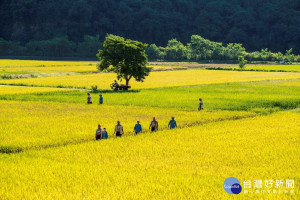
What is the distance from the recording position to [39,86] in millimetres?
60812

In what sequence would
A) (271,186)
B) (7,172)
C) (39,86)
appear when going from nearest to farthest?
1. (271,186)
2. (7,172)
3. (39,86)

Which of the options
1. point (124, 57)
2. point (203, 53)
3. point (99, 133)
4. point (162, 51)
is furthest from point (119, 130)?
point (162, 51)

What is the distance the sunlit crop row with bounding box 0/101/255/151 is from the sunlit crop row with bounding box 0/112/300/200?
2.25m

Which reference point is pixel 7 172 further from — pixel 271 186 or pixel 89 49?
pixel 89 49

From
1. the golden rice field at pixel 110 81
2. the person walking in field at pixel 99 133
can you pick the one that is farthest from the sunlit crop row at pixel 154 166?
the golden rice field at pixel 110 81

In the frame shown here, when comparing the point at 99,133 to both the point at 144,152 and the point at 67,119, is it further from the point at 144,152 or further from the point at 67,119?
the point at 67,119

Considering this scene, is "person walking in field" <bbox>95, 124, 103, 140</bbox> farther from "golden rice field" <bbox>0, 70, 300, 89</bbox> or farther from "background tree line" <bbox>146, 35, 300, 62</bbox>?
"background tree line" <bbox>146, 35, 300, 62</bbox>

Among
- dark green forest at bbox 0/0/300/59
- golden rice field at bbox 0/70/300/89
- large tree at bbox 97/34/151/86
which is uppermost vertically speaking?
dark green forest at bbox 0/0/300/59

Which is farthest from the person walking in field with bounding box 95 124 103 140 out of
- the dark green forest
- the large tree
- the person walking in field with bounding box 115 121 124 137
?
the dark green forest

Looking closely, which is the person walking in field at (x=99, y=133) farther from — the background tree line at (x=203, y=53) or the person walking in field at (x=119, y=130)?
the background tree line at (x=203, y=53)

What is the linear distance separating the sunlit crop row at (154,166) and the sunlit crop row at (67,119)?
7.37ft

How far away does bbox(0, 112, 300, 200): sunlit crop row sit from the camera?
15383 millimetres

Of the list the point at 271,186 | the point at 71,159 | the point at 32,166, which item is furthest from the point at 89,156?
the point at 271,186

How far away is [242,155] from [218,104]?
66.8ft
